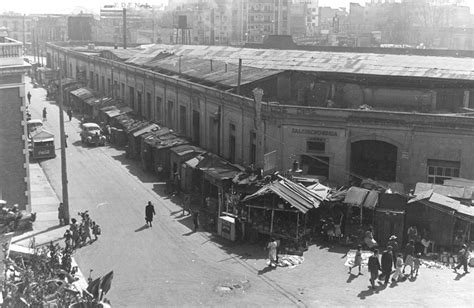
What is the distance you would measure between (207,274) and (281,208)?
4095 millimetres

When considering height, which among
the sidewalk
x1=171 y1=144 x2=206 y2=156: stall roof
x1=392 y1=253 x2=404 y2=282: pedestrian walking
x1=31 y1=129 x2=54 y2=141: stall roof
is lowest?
the sidewalk

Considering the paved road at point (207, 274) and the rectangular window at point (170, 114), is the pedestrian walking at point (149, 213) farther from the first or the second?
the rectangular window at point (170, 114)

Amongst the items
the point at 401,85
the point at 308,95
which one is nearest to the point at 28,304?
the point at 308,95

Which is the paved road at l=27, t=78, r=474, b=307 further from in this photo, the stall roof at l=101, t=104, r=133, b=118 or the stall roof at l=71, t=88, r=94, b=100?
the stall roof at l=71, t=88, r=94, b=100

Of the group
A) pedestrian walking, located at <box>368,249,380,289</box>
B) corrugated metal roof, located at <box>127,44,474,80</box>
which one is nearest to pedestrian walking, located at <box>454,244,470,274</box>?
pedestrian walking, located at <box>368,249,380,289</box>

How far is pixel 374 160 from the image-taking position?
27.5 m

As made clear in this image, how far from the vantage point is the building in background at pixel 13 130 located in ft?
80.3

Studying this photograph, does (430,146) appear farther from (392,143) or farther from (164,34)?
(164,34)

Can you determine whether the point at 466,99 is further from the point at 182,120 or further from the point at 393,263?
the point at 182,120

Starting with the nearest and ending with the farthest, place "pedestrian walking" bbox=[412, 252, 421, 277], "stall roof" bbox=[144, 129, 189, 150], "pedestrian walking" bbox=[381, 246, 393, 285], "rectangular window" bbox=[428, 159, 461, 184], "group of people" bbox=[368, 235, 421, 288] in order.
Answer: "group of people" bbox=[368, 235, 421, 288] → "pedestrian walking" bbox=[381, 246, 393, 285] → "pedestrian walking" bbox=[412, 252, 421, 277] → "rectangular window" bbox=[428, 159, 461, 184] → "stall roof" bbox=[144, 129, 189, 150]

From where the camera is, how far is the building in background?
963 inches

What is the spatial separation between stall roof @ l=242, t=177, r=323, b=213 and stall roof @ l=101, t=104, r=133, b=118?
86.2 feet

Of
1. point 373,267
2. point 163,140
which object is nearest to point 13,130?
point 163,140

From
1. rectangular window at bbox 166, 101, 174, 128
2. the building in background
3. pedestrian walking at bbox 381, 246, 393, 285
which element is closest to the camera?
pedestrian walking at bbox 381, 246, 393, 285
